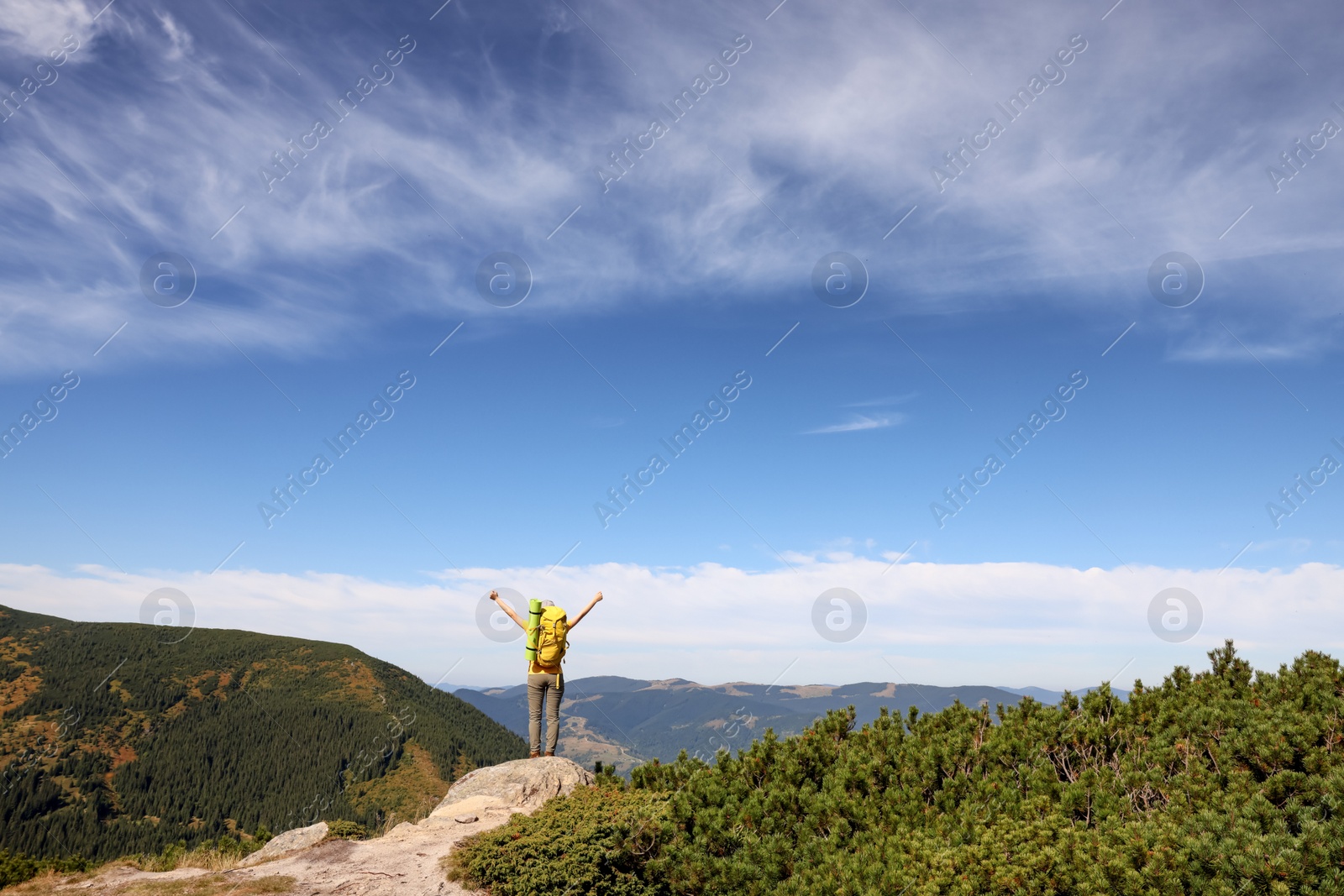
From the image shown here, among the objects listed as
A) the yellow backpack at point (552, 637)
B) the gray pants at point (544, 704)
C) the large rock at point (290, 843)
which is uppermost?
the yellow backpack at point (552, 637)

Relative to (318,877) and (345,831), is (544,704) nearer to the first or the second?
(345,831)

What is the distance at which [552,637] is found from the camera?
15.7m

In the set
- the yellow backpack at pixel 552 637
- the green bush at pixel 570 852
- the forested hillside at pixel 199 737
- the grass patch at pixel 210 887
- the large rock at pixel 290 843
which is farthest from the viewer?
the forested hillside at pixel 199 737

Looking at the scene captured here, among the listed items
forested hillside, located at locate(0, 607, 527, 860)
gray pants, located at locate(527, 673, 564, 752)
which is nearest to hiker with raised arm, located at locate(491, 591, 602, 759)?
gray pants, located at locate(527, 673, 564, 752)

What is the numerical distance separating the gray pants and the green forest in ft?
6.61

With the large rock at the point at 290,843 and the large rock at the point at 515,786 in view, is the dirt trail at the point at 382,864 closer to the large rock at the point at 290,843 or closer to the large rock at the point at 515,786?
the large rock at the point at 515,786

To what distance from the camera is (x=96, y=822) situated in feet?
407

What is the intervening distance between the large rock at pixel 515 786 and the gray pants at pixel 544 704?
1.43 feet

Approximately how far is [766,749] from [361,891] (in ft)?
23.2

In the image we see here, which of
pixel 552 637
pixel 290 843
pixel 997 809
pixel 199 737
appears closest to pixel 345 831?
pixel 290 843

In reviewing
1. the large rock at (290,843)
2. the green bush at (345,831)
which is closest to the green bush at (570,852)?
the green bush at (345,831)

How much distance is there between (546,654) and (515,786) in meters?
2.69

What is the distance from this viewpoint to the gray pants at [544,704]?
1565cm

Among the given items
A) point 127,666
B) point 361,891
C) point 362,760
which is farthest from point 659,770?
point 127,666
